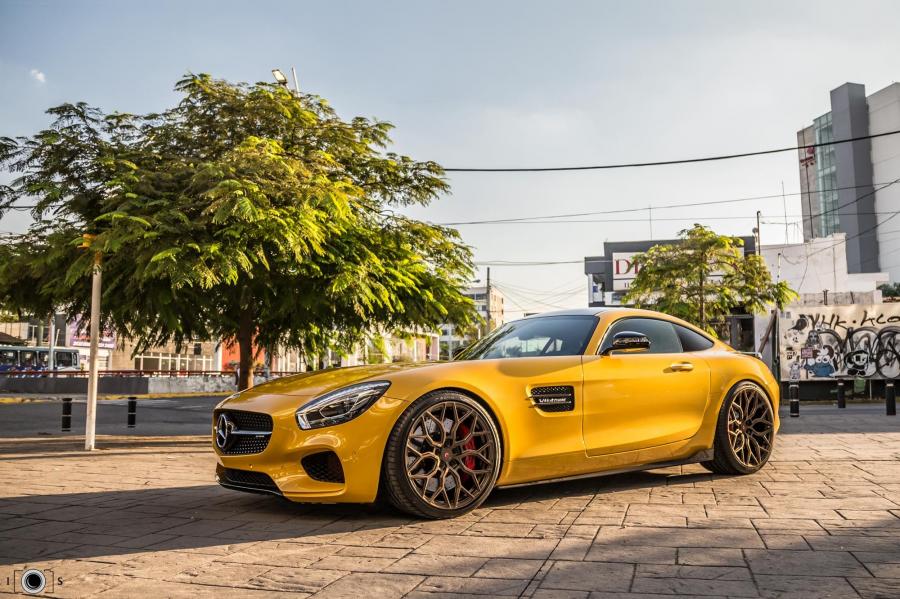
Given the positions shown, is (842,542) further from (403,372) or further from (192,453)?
(192,453)

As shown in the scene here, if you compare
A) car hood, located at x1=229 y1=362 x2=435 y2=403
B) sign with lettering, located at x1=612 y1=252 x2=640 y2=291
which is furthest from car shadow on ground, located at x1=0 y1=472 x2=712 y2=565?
sign with lettering, located at x1=612 y1=252 x2=640 y2=291

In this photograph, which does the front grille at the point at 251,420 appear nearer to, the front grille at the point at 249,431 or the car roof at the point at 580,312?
the front grille at the point at 249,431

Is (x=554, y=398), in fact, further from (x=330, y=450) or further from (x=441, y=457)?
(x=330, y=450)

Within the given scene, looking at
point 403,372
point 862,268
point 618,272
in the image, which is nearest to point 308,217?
point 403,372

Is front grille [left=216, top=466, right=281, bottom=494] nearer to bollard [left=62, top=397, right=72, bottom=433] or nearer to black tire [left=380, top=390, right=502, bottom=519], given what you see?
black tire [left=380, top=390, right=502, bottom=519]

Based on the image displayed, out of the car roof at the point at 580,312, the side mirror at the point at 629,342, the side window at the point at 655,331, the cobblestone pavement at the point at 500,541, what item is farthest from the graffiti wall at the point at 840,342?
the side mirror at the point at 629,342

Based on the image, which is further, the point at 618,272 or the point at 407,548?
the point at 618,272

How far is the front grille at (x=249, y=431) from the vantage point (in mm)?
4574

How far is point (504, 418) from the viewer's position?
483 cm

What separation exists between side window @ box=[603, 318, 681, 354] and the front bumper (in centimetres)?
220

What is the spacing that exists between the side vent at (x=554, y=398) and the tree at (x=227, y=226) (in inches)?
187

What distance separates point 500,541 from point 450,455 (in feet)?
2.59

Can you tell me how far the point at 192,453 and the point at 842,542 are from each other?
7.98 metres

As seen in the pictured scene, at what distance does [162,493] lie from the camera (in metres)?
6.00
